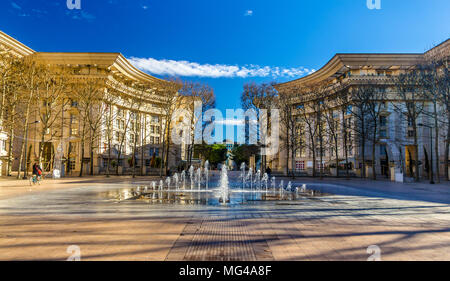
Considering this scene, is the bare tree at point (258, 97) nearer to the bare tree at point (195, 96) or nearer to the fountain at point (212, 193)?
the bare tree at point (195, 96)

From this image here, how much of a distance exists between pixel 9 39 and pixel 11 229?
41882mm

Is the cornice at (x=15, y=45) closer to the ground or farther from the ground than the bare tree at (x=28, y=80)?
farther from the ground

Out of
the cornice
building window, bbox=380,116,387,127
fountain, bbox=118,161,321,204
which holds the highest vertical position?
the cornice

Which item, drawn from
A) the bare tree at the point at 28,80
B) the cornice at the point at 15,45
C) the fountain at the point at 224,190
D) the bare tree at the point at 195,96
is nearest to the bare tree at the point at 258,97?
the bare tree at the point at 195,96

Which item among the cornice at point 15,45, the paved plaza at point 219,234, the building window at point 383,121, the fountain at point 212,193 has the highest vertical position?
the cornice at point 15,45

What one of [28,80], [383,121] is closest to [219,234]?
[28,80]

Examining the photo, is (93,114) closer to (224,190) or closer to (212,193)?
(224,190)

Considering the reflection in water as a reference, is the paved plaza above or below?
above

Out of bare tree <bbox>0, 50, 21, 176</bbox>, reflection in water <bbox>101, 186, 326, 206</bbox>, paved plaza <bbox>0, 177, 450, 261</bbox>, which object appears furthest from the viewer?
bare tree <bbox>0, 50, 21, 176</bbox>

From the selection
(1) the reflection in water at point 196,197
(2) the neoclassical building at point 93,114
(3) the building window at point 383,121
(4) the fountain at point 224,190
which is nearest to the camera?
(1) the reflection in water at point 196,197

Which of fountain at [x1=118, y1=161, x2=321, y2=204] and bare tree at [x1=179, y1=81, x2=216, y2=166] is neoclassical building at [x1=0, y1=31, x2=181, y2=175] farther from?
fountain at [x1=118, y1=161, x2=321, y2=204]

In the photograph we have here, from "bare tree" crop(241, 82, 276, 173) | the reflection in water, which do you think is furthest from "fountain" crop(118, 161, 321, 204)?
"bare tree" crop(241, 82, 276, 173)

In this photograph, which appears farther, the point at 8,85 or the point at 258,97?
the point at 258,97
